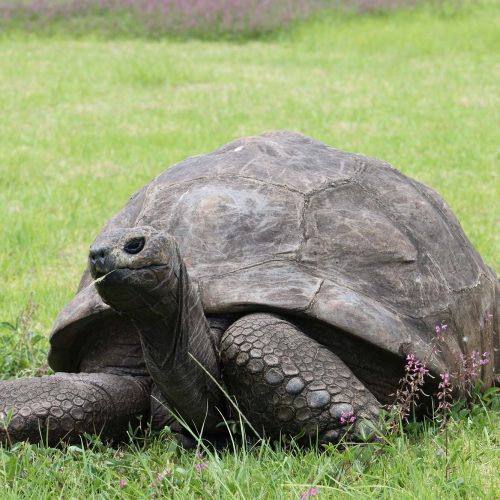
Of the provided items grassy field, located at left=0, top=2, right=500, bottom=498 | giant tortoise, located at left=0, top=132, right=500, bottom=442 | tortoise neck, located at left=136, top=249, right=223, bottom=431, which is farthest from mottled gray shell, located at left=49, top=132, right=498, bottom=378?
grassy field, located at left=0, top=2, right=500, bottom=498

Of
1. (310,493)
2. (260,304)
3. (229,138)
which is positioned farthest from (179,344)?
(229,138)

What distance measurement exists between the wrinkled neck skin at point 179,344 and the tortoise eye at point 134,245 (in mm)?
67

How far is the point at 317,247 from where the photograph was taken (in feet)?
9.42

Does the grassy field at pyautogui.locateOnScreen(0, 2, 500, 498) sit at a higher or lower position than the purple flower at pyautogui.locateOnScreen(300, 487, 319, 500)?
lower

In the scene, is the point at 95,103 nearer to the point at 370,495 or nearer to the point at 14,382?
the point at 14,382

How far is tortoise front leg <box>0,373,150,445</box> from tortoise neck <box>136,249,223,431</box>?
20 cm

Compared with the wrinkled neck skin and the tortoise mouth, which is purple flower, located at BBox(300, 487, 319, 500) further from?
the tortoise mouth

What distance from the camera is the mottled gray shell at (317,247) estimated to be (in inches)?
106

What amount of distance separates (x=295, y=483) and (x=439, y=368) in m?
0.75

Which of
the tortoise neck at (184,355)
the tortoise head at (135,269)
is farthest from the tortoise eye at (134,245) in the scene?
the tortoise neck at (184,355)

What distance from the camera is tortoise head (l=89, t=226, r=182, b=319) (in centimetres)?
218

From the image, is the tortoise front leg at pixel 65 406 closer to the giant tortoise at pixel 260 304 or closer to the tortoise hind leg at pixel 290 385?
the giant tortoise at pixel 260 304

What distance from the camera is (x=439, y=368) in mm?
2812

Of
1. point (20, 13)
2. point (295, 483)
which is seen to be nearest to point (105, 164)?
point (295, 483)
